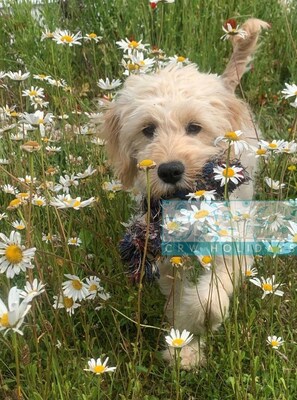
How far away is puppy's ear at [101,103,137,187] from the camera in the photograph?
3117 mm

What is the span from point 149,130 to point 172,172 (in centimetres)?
57

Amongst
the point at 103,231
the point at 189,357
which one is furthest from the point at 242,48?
the point at 189,357

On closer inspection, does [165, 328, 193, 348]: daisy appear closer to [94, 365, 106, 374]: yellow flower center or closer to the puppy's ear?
[94, 365, 106, 374]: yellow flower center

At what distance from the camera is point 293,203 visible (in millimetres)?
2531

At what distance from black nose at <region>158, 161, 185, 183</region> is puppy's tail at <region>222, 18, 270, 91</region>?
1.04 metres

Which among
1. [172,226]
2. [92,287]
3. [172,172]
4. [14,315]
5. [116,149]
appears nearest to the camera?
[14,315]

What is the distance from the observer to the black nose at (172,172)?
2406 mm

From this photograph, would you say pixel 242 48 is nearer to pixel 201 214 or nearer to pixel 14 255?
pixel 201 214

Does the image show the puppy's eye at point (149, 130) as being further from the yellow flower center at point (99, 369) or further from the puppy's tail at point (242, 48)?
the yellow flower center at point (99, 369)

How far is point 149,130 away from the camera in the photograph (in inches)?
115

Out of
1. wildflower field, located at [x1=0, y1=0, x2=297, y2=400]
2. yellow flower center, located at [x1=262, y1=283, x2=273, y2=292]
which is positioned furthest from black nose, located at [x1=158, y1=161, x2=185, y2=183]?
yellow flower center, located at [x1=262, y1=283, x2=273, y2=292]

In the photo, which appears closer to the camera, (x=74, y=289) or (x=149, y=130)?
(x=74, y=289)

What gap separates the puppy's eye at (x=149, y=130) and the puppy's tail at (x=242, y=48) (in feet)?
1.94

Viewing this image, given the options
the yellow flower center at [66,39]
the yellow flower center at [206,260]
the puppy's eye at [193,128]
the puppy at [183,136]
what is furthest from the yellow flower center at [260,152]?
the yellow flower center at [66,39]
